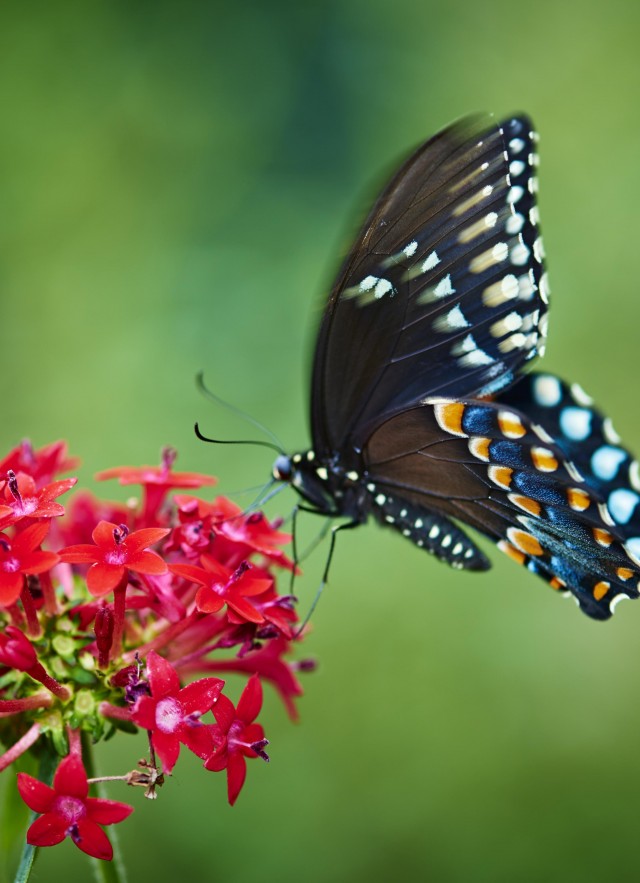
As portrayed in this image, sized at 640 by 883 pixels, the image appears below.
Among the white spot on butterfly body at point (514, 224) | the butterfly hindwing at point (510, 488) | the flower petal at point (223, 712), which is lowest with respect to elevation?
the flower petal at point (223, 712)

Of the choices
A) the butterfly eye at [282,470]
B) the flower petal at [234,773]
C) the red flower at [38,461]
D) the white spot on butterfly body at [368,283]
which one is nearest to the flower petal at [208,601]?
the flower petal at [234,773]

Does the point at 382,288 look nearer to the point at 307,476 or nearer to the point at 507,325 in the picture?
the point at 507,325

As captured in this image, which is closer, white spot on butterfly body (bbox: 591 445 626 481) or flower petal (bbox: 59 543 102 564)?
flower petal (bbox: 59 543 102 564)

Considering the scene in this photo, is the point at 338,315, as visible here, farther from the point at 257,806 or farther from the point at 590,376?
the point at 590,376

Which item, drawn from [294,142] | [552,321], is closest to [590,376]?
[552,321]

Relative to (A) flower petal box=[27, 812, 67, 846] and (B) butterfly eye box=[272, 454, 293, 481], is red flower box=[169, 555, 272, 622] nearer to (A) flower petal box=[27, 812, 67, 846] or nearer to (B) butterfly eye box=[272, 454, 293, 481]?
(A) flower petal box=[27, 812, 67, 846]

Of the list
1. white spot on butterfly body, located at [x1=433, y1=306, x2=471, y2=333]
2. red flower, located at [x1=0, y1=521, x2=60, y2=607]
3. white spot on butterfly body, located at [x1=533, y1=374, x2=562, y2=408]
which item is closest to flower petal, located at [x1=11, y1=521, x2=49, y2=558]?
red flower, located at [x1=0, y1=521, x2=60, y2=607]

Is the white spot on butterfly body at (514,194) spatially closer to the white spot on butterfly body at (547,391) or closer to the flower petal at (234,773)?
the white spot on butterfly body at (547,391)
